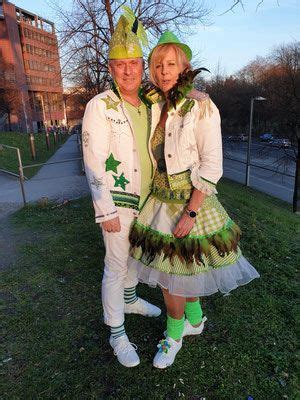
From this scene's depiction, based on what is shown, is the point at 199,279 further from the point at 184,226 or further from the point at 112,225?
the point at 112,225

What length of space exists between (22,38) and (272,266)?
73.5 meters

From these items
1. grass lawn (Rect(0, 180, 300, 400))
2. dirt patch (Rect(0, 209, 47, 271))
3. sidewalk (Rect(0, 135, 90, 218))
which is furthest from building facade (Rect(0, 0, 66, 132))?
grass lawn (Rect(0, 180, 300, 400))

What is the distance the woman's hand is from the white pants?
0.39 meters

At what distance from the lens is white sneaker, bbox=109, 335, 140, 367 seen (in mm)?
2496

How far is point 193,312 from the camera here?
2.77m

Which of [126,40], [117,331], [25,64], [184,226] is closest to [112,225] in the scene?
[184,226]

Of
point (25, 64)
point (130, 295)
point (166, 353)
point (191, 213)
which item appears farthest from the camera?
point (25, 64)

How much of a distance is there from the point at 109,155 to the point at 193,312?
142 centimetres

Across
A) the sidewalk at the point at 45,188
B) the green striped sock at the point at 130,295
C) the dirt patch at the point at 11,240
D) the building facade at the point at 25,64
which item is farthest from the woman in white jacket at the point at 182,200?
the building facade at the point at 25,64

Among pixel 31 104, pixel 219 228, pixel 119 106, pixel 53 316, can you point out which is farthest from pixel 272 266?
pixel 31 104

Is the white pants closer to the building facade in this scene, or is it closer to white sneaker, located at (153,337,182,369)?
white sneaker, located at (153,337,182,369)

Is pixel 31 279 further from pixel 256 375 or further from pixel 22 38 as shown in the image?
pixel 22 38

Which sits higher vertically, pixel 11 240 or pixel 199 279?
pixel 199 279

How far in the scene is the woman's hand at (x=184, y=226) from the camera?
224 cm
